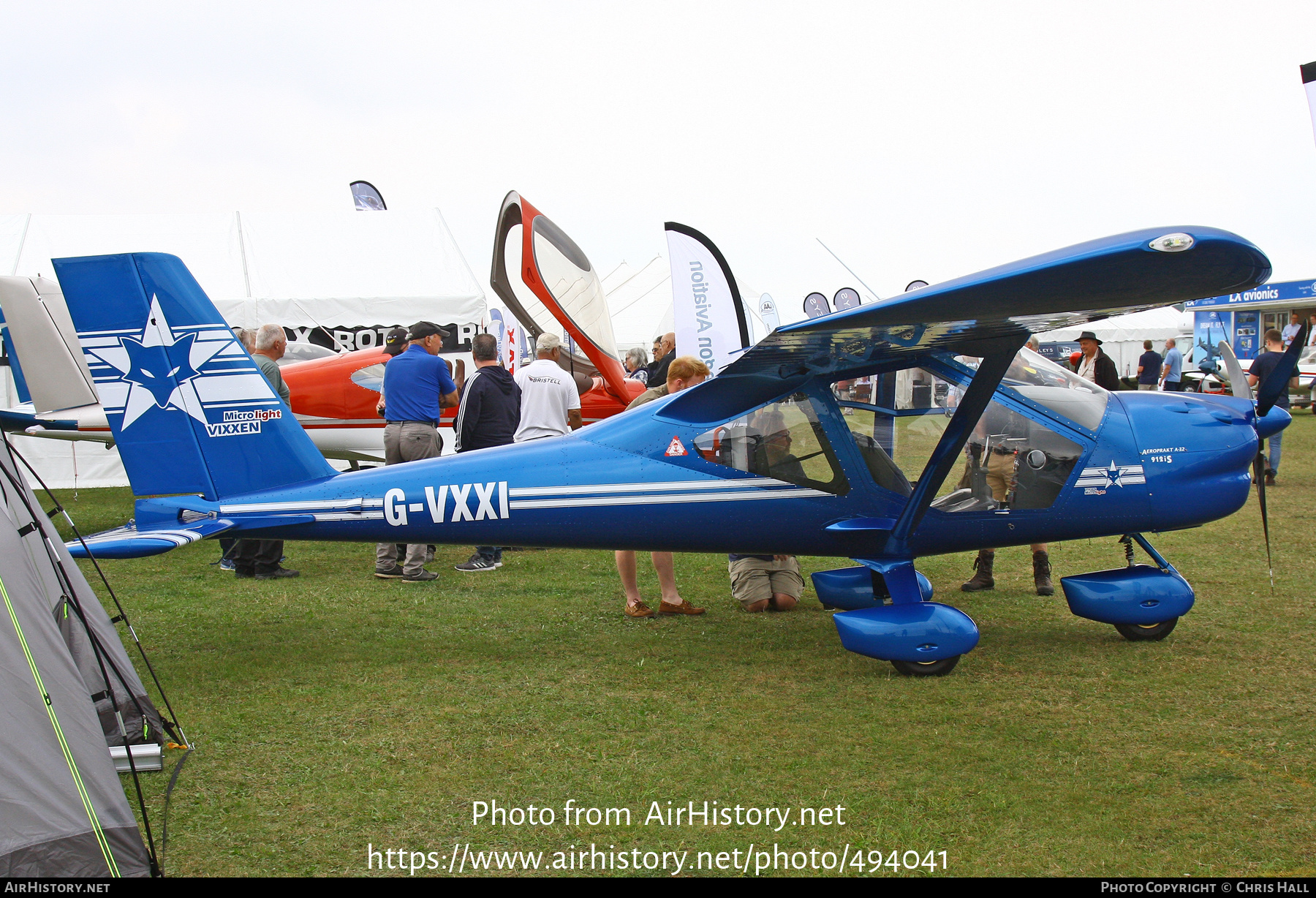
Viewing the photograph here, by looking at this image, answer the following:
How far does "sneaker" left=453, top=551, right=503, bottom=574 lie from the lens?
8.09 meters

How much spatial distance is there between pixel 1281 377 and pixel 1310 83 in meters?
1.54

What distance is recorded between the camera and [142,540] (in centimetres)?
455

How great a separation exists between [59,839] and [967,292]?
360 centimetres

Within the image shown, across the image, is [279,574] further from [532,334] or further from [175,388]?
[532,334]

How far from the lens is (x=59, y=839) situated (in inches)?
108

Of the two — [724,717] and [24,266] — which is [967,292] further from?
[24,266]

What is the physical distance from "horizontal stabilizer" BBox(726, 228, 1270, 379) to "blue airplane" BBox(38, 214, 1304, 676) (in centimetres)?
30

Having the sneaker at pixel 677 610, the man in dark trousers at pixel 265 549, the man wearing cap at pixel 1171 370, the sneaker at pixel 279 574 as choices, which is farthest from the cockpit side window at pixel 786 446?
the man wearing cap at pixel 1171 370

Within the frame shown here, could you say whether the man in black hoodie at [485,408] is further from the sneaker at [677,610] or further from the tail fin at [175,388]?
the tail fin at [175,388]

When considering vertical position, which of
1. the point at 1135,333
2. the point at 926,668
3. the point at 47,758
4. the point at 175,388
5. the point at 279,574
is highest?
the point at 175,388

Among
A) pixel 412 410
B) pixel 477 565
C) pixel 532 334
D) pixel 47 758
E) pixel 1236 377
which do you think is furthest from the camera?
pixel 532 334

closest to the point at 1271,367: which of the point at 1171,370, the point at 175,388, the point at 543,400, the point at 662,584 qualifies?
the point at 543,400

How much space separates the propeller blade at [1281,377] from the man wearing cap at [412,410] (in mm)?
5805
